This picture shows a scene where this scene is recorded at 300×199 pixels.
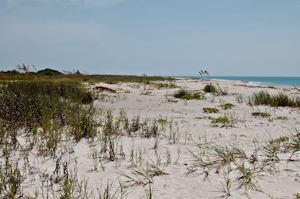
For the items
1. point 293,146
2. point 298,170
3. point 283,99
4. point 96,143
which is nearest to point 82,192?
point 96,143

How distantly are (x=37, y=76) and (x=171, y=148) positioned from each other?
31.0 feet

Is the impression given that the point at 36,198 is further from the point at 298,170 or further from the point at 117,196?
the point at 298,170

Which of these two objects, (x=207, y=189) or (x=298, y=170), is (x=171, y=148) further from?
(x=298, y=170)

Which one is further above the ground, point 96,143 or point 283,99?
point 283,99

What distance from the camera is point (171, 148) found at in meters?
3.53

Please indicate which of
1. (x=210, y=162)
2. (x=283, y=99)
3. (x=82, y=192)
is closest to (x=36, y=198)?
(x=82, y=192)

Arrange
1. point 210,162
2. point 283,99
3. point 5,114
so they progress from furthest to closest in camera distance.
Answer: point 283,99
point 5,114
point 210,162

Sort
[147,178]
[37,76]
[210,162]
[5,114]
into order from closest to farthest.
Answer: [147,178], [210,162], [5,114], [37,76]

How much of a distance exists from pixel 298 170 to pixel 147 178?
5.69ft

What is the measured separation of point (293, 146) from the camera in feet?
10.2

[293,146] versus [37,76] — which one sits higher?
Answer: [37,76]

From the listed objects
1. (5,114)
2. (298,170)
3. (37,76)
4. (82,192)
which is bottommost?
(82,192)

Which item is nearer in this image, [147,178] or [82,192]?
[82,192]

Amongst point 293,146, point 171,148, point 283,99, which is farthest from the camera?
point 283,99
